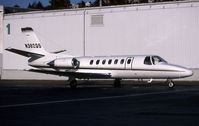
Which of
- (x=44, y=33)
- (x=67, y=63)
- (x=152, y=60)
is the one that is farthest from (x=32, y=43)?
(x=44, y=33)

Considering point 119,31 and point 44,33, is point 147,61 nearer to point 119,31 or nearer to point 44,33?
point 119,31

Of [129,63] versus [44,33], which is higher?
[44,33]

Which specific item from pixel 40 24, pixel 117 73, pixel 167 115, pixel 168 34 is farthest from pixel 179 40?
pixel 167 115

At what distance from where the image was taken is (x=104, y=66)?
3181 centimetres

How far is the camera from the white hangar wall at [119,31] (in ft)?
134

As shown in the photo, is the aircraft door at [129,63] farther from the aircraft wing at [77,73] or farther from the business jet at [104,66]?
the aircraft wing at [77,73]

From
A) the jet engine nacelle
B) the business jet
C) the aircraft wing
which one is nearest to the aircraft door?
the business jet

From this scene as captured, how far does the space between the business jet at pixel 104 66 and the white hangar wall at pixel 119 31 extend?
9.42m

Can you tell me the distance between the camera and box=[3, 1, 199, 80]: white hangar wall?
40.9m

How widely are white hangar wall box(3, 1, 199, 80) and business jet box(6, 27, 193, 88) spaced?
942 cm

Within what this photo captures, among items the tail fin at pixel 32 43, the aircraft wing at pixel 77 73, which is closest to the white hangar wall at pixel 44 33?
the tail fin at pixel 32 43

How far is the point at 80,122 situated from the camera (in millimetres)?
12203

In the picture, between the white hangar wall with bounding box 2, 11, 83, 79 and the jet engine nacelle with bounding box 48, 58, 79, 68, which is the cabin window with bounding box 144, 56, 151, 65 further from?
the white hangar wall with bounding box 2, 11, 83, 79

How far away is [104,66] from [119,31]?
1329cm
